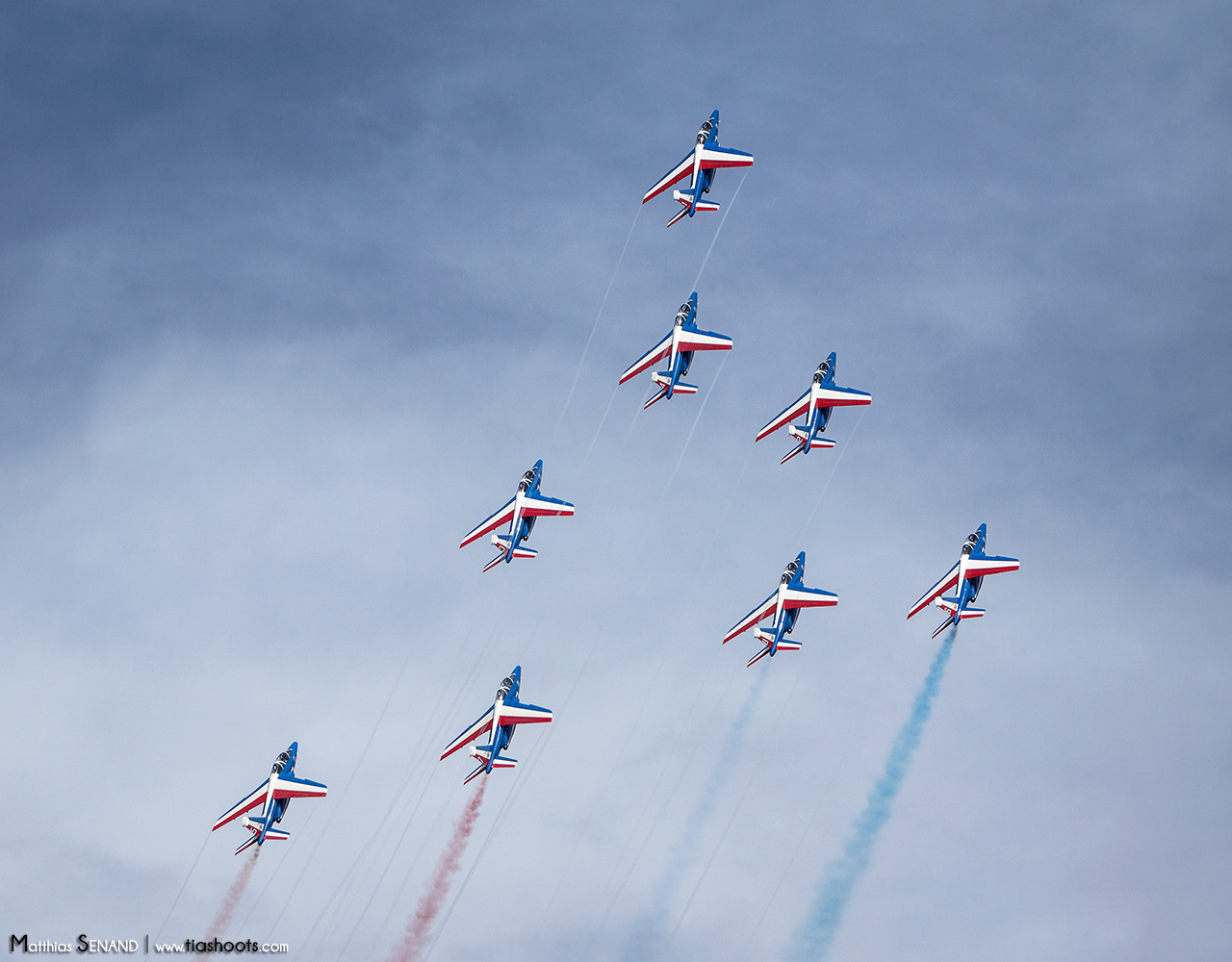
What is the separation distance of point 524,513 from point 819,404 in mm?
30025

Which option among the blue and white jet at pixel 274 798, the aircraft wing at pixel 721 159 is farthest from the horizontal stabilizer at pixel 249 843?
the aircraft wing at pixel 721 159

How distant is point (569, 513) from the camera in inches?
5192

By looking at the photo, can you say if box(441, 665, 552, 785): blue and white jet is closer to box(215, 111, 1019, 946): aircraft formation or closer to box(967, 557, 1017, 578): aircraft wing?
box(215, 111, 1019, 946): aircraft formation

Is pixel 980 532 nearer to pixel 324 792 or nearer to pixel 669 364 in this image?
pixel 669 364

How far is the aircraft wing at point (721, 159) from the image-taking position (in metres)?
130

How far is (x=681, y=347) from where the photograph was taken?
130 meters

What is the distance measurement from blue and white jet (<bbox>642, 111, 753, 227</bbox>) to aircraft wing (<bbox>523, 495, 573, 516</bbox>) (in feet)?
91.9

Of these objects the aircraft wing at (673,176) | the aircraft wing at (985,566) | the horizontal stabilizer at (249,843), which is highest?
the aircraft wing at (673,176)

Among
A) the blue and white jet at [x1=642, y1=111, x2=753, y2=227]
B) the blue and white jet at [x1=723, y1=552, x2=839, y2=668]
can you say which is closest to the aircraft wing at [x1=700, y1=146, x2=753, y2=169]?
the blue and white jet at [x1=642, y1=111, x2=753, y2=227]

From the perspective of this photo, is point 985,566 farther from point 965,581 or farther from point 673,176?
point 673,176

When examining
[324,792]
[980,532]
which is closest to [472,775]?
[324,792]

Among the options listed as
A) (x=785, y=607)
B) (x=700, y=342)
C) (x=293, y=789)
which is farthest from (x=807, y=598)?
(x=293, y=789)

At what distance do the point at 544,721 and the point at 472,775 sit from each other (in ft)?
28.6

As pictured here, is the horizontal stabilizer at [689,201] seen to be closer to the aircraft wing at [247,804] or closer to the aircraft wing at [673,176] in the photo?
the aircraft wing at [673,176]
